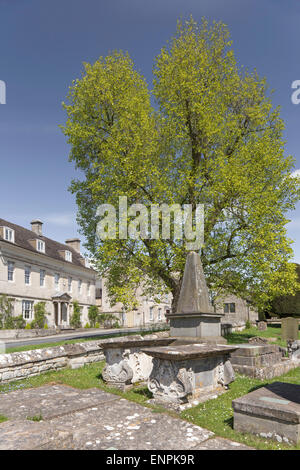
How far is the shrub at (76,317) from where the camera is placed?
38.7 metres

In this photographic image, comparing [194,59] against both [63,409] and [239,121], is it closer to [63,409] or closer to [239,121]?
[239,121]

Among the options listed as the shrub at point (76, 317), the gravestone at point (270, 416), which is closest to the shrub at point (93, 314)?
the shrub at point (76, 317)

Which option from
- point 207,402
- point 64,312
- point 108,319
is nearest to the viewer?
point 207,402

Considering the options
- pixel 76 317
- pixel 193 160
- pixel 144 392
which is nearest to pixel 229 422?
pixel 144 392

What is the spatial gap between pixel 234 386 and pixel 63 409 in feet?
13.0

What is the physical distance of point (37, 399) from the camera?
6738 millimetres

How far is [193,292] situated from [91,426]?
546 cm

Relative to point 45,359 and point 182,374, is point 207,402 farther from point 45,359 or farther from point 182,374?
point 45,359

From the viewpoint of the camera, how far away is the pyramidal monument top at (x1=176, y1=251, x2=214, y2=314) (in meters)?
9.81

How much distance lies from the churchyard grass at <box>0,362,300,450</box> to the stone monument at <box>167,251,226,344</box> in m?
1.48

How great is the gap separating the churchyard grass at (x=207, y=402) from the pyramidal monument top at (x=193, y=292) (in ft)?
6.95

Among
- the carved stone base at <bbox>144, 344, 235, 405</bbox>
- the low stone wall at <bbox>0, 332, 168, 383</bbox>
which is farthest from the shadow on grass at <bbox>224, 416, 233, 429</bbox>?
the low stone wall at <bbox>0, 332, 168, 383</bbox>

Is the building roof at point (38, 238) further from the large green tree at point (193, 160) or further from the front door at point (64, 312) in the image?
the large green tree at point (193, 160)

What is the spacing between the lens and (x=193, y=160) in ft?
57.0
